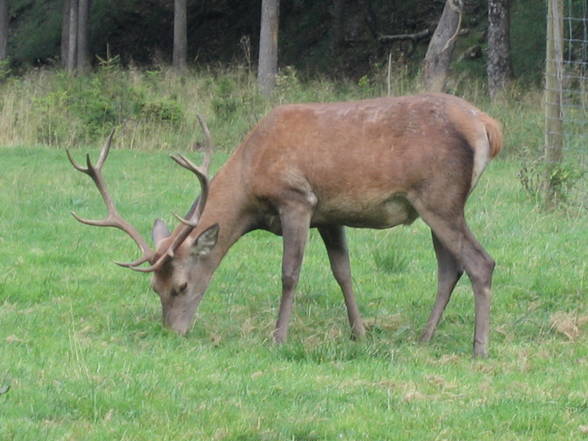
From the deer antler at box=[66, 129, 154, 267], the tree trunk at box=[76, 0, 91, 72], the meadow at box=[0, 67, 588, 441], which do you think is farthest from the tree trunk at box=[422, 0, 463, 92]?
the tree trunk at box=[76, 0, 91, 72]

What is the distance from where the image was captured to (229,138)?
17359mm

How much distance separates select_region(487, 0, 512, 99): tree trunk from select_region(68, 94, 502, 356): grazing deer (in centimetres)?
1353

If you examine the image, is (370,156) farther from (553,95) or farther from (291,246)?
(553,95)

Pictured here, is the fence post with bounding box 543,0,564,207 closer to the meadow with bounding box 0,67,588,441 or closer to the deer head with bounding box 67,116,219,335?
the meadow with bounding box 0,67,588,441

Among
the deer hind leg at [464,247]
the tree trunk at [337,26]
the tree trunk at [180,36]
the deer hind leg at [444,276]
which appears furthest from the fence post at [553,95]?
the tree trunk at [337,26]

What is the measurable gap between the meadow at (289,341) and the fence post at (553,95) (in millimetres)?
363

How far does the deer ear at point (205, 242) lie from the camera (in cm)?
768

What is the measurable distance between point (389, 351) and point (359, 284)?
1.88m

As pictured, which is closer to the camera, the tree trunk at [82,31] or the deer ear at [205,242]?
the deer ear at [205,242]

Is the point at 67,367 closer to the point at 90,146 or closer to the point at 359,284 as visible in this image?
the point at 359,284

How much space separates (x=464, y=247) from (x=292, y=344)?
1226 millimetres

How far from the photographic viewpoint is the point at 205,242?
25.5 ft

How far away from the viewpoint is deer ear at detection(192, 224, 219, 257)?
25.2 feet

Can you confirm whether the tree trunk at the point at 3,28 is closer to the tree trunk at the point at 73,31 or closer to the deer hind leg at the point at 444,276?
the tree trunk at the point at 73,31
